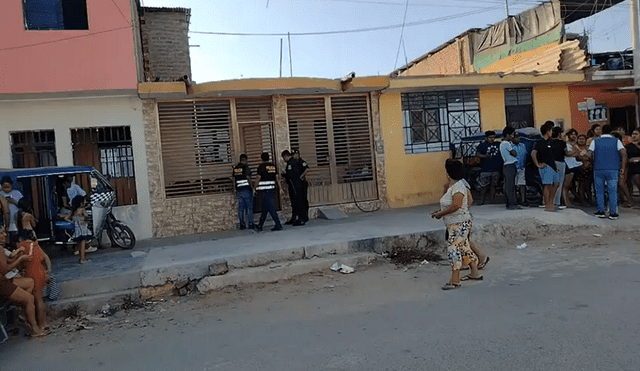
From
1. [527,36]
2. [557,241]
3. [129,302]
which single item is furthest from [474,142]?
[129,302]

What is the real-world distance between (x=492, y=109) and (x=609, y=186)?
465 cm

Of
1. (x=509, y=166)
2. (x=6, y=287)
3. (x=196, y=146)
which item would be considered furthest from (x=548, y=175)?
(x=6, y=287)

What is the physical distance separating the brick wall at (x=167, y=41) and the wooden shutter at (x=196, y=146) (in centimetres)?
445

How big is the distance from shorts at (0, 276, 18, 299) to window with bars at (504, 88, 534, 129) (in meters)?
11.9

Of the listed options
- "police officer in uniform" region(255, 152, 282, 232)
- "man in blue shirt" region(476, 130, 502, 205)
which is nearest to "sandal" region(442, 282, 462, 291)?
"police officer in uniform" region(255, 152, 282, 232)

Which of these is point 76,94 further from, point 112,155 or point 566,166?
point 566,166

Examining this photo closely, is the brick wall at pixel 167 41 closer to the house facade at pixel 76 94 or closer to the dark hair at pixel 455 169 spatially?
the house facade at pixel 76 94

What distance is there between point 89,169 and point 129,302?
3128mm

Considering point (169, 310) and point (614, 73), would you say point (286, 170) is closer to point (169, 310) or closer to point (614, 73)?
point (169, 310)

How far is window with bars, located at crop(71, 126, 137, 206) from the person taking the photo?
1076 cm

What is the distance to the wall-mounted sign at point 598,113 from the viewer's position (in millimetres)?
14227

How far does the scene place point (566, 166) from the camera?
10414 millimetres

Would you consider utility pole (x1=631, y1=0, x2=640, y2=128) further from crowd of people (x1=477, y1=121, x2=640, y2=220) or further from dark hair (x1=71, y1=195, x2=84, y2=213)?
dark hair (x1=71, y1=195, x2=84, y2=213)

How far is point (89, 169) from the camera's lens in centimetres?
881
